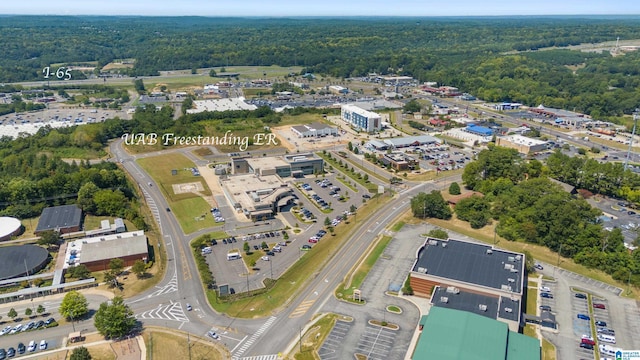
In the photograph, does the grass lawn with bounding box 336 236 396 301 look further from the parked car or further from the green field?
the green field

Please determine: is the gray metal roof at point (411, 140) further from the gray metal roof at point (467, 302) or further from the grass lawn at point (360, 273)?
the gray metal roof at point (467, 302)

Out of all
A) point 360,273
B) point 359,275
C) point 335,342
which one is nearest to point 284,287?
point 359,275

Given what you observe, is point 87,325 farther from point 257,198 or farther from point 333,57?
point 333,57

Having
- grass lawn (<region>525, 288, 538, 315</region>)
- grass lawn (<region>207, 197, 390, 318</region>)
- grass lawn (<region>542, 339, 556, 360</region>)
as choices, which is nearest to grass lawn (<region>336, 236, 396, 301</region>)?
grass lawn (<region>207, 197, 390, 318</region>)

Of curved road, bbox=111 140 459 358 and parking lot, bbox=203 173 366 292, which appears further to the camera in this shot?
parking lot, bbox=203 173 366 292

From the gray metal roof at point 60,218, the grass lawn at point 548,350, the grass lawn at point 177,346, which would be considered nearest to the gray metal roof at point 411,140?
the gray metal roof at point 60,218

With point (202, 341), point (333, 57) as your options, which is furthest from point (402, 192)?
point (333, 57)
